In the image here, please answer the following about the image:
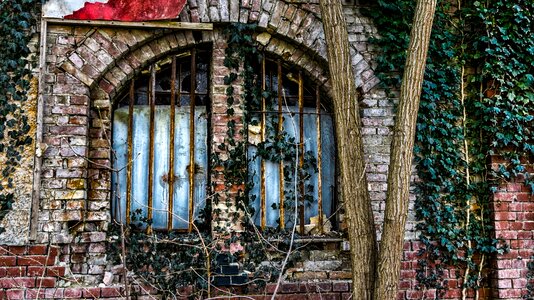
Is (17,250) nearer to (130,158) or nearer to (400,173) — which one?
(130,158)

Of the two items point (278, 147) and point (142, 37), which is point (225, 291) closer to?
point (278, 147)

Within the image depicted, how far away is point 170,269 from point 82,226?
2.50 ft

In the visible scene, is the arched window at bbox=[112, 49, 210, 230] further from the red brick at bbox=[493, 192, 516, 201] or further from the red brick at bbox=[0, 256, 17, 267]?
the red brick at bbox=[493, 192, 516, 201]

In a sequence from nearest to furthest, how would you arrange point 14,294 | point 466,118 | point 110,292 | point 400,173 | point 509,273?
point 400,173 < point 14,294 < point 110,292 < point 509,273 < point 466,118

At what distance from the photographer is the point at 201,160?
14.0ft

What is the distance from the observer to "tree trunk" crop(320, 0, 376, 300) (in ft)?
10.4

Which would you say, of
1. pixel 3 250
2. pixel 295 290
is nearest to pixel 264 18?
pixel 295 290

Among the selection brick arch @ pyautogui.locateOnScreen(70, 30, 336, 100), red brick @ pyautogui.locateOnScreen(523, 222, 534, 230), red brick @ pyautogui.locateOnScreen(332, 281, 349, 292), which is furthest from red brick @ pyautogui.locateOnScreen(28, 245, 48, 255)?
red brick @ pyautogui.locateOnScreen(523, 222, 534, 230)

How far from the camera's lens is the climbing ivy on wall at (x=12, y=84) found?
12.6ft

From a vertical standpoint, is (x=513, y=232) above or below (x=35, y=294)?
above

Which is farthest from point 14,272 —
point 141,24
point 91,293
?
point 141,24

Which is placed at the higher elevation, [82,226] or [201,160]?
[201,160]

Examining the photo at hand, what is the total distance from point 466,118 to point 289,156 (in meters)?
1.58

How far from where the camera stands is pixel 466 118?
4.41m
